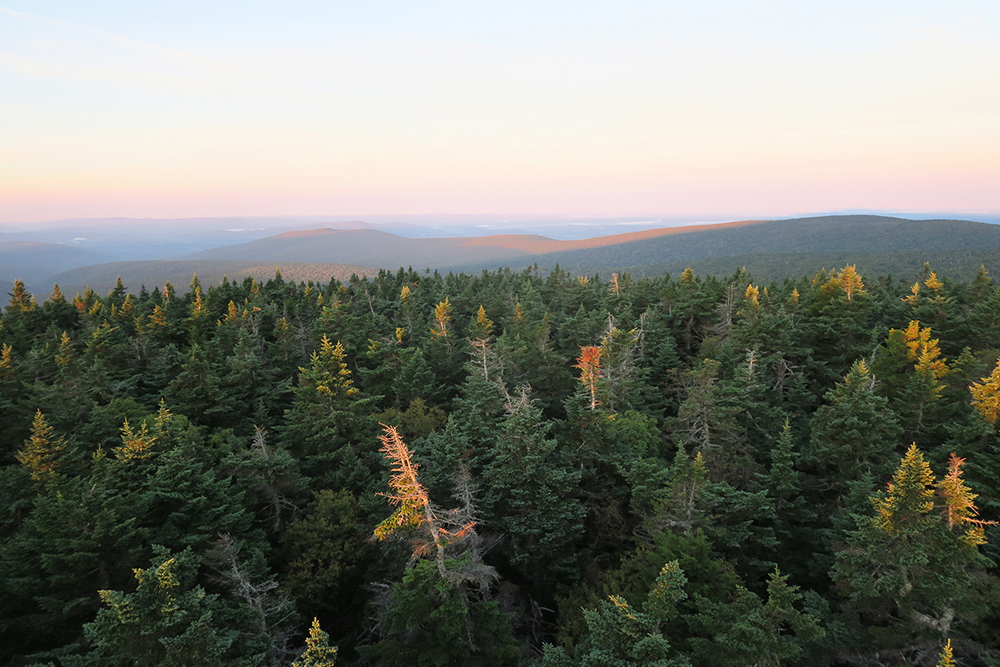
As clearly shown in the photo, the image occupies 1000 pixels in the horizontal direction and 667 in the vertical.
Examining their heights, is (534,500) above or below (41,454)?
below

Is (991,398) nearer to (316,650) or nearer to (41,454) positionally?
(316,650)

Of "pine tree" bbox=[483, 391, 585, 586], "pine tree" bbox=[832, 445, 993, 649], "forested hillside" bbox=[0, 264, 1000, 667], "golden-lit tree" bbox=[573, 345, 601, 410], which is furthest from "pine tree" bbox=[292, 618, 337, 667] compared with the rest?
"golden-lit tree" bbox=[573, 345, 601, 410]

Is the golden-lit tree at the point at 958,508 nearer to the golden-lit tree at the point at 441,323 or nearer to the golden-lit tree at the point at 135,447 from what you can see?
the golden-lit tree at the point at 135,447

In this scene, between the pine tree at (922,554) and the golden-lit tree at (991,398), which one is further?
the golden-lit tree at (991,398)

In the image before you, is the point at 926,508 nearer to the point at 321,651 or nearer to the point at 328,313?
the point at 321,651

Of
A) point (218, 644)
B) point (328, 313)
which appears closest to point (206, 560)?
point (218, 644)

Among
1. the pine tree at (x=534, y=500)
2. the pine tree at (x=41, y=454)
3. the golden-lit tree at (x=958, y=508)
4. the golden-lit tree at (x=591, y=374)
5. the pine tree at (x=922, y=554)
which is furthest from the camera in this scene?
the golden-lit tree at (x=591, y=374)

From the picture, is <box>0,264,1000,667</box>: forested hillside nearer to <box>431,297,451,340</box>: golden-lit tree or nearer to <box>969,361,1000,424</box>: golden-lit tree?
<box>969,361,1000,424</box>: golden-lit tree

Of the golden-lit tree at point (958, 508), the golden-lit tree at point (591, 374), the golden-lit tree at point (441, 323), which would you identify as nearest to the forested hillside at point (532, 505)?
the golden-lit tree at point (958, 508)

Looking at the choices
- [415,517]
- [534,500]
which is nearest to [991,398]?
[534,500]
